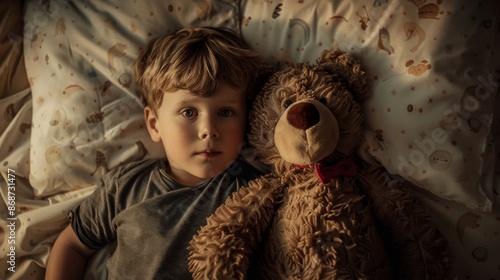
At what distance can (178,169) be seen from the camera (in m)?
1.01

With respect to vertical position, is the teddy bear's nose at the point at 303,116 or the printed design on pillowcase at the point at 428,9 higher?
the printed design on pillowcase at the point at 428,9

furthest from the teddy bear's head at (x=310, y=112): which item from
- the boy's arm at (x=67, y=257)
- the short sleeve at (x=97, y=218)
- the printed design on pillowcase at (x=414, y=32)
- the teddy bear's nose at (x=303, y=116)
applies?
the boy's arm at (x=67, y=257)

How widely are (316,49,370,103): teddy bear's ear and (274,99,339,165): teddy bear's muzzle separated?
101 millimetres

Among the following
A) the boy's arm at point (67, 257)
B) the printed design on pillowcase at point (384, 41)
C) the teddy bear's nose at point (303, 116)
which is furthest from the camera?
the boy's arm at point (67, 257)

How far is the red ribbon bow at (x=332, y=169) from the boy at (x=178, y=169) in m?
0.18

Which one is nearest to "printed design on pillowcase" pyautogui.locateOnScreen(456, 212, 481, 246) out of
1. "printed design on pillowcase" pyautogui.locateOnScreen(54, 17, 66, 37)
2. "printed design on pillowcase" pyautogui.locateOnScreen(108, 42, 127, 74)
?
"printed design on pillowcase" pyautogui.locateOnScreen(108, 42, 127, 74)

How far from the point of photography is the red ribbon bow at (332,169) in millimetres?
840

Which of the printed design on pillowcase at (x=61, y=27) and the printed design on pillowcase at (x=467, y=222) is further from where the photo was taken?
the printed design on pillowcase at (x=61, y=27)

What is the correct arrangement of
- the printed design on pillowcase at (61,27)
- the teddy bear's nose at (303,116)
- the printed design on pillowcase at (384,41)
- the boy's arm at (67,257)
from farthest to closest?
1. the printed design on pillowcase at (61,27)
2. the boy's arm at (67,257)
3. the printed design on pillowcase at (384,41)
4. the teddy bear's nose at (303,116)

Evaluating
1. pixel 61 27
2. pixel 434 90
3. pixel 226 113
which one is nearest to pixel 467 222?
pixel 434 90

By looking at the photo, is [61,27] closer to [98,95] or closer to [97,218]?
[98,95]

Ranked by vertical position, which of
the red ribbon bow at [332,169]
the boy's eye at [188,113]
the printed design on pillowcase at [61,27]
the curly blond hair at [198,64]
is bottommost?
the red ribbon bow at [332,169]

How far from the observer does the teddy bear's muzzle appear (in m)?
0.79

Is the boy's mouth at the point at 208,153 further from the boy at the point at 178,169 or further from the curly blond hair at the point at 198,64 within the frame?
the curly blond hair at the point at 198,64
